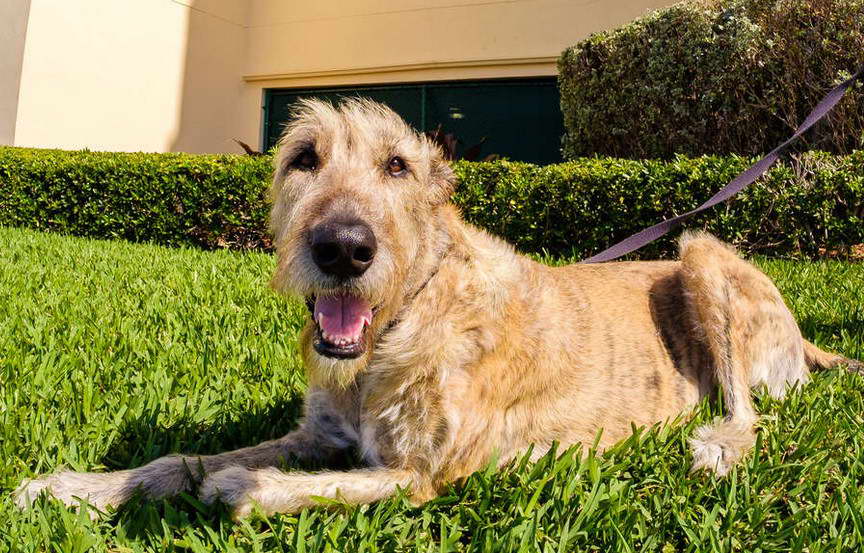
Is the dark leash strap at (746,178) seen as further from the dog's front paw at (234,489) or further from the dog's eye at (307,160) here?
the dog's front paw at (234,489)

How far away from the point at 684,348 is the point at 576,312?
69 cm

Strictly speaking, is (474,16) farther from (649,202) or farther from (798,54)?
(649,202)

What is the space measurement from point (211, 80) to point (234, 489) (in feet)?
52.6

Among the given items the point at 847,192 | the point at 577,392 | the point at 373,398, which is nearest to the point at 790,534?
the point at 577,392

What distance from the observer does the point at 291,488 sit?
2.24 meters

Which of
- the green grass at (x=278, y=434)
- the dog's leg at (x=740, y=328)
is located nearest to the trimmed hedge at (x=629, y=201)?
the green grass at (x=278, y=434)

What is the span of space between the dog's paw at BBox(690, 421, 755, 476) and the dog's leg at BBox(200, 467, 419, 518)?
1.24 metres

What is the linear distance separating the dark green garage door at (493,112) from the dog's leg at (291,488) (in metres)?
10.9

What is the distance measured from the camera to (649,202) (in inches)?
278

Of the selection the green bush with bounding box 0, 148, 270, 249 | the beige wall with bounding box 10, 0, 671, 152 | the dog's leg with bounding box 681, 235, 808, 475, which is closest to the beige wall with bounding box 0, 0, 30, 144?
the beige wall with bounding box 10, 0, 671, 152

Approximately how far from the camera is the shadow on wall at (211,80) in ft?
52.8

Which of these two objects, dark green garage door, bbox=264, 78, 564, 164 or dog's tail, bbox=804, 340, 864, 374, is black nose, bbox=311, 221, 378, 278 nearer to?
dog's tail, bbox=804, 340, 864, 374

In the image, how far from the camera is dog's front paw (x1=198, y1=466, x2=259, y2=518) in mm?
2203

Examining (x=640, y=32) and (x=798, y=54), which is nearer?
(x=798, y=54)
